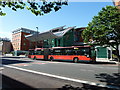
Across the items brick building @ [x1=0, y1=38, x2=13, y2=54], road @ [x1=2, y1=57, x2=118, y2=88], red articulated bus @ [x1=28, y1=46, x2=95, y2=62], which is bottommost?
road @ [x1=2, y1=57, x2=118, y2=88]

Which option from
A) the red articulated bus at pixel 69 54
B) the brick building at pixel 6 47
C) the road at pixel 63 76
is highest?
the brick building at pixel 6 47

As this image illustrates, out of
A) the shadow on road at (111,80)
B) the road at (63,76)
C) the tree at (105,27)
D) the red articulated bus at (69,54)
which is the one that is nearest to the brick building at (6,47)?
the red articulated bus at (69,54)

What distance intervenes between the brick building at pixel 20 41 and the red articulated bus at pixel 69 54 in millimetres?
43275

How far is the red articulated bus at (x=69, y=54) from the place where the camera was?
17148mm

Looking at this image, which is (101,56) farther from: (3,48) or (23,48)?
(3,48)

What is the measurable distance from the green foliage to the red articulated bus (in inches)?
98.3

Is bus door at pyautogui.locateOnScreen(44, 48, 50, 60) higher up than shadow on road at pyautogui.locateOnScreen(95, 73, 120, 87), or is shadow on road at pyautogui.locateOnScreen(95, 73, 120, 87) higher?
bus door at pyautogui.locateOnScreen(44, 48, 50, 60)

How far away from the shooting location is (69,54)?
19469 millimetres

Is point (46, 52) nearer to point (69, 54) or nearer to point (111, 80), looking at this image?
point (69, 54)

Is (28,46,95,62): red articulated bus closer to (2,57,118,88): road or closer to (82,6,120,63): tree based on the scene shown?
(82,6,120,63): tree

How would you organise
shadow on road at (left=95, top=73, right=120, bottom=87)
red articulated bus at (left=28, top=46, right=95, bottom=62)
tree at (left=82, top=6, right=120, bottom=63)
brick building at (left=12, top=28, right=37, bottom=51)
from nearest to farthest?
shadow on road at (left=95, top=73, right=120, bottom=87), tree at (left=82, top=6, right=120, bottom=63), red articulated bus at (left=28, top=46, right=95, bottom=62), brick building at (left=12, top=28, right=37, bottom=51)

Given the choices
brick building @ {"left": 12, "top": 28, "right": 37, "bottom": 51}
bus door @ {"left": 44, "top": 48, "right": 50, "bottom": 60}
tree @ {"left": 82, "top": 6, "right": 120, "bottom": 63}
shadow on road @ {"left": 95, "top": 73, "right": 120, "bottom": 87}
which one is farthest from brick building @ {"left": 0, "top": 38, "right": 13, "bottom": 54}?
shadow on road @ {"left": 95, "top": 73, "right": 120, "bottom": 87}

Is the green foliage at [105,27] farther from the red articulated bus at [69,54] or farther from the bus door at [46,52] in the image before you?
the bus door at [46,52]

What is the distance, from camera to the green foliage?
15.9 m
